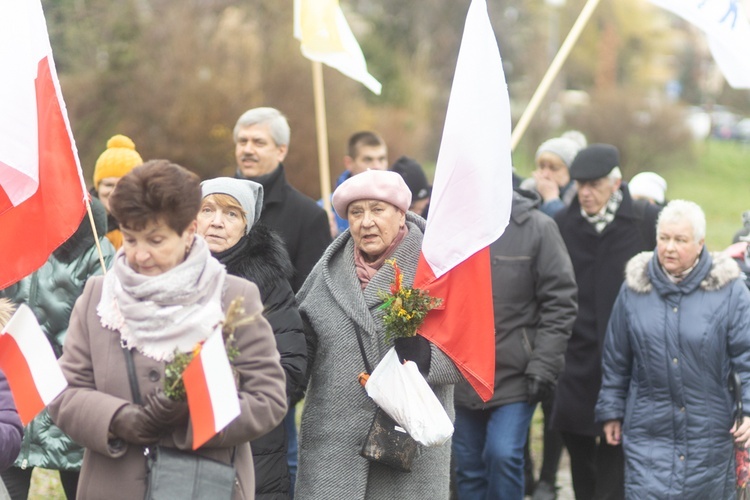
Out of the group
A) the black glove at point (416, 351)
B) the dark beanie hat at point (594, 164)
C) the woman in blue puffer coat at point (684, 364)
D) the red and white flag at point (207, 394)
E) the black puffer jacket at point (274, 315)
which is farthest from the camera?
the dark beanie hat at point (594, 164)

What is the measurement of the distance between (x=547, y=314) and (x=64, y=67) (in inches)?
806

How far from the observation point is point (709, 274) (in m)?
6.49

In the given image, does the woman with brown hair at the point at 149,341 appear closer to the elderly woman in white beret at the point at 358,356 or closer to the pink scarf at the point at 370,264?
the elderly woman in white beret at the point at 358,356

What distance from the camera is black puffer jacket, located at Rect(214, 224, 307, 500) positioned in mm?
5020

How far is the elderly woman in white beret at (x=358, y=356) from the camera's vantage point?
524cm

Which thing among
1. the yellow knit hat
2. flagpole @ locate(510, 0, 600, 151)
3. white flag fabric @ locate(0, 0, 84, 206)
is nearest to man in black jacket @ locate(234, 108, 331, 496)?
the yellow knit hat

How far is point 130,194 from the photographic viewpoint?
387 centimetres

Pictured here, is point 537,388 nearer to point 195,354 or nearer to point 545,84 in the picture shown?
point 545,84

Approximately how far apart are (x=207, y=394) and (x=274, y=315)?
1.36 m

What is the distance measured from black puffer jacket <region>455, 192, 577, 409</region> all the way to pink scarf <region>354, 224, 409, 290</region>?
1.74 meters

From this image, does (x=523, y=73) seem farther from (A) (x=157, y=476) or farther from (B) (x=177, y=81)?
(A) (x=157, y=476)

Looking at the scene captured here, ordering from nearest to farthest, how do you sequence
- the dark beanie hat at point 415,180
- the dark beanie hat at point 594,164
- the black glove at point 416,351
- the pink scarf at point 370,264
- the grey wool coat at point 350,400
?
the black glove at point 416,351, the grey wool coat at point 350,400, the pink scarf at point 370,264, the dark beanie hat at point 594,164, the dark beanie hat at point 415,180

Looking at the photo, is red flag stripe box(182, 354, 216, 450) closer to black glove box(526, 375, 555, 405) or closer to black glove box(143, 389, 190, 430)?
black glove box(143, 389, 190, 430)

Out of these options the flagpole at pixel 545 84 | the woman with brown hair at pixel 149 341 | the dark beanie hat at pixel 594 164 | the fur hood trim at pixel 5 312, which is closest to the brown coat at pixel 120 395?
the woman with brown hair at pixel 149 341
